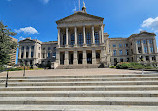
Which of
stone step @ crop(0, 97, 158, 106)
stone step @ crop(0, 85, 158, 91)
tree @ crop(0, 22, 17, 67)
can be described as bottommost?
stone step @ crop(0, 97, 158, 106)

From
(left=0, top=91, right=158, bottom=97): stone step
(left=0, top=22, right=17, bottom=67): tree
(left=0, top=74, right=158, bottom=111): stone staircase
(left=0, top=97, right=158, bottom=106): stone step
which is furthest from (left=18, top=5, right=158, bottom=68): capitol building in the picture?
(left=0, top=97, right=158, bottom=106): stone step

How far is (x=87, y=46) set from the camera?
1174 inches

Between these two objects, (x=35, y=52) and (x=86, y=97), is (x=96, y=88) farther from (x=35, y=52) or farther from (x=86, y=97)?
(x=35, y=52)

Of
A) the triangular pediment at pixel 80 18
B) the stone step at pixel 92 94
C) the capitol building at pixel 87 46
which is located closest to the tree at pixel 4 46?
the stone step at pixel 92 94

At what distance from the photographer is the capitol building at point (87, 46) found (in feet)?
104

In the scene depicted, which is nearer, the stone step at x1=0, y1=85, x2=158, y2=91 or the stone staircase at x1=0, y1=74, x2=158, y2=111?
the stone staircase at x1=0, y1=74, x2=158, y2=111

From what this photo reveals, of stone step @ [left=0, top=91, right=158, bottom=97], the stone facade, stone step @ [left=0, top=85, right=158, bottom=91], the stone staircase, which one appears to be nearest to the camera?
the stone staircase

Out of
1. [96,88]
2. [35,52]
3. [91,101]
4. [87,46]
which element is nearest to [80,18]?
Answer: [87,46]

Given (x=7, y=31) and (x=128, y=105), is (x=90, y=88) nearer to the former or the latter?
(x=128, y=105)

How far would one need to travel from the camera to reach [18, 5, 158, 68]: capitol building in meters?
31.8

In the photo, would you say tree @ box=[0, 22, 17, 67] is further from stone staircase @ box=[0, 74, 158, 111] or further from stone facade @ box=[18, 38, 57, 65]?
stone facade @ box=[18, 38, 57, 65]

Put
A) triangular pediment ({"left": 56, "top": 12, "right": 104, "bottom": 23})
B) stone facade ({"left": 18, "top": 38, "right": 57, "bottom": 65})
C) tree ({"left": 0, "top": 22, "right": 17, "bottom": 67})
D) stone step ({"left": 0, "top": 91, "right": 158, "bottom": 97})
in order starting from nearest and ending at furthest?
stone step ({"left": 0, "top": 91, "right": 158, "bottom": 97}) < tree ({"left": 0, "top": 22, "right": 17, "bottom": 67}) < triangular pediment ({"left": 56, "top": 12, "right": 104, "bottom": 23}) < stone facade ({"left": 18, "top": 38, "right": 57, "bottom": 65})

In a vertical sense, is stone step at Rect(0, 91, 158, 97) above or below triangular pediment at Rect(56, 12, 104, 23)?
below

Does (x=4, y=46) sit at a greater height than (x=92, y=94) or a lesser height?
greater
